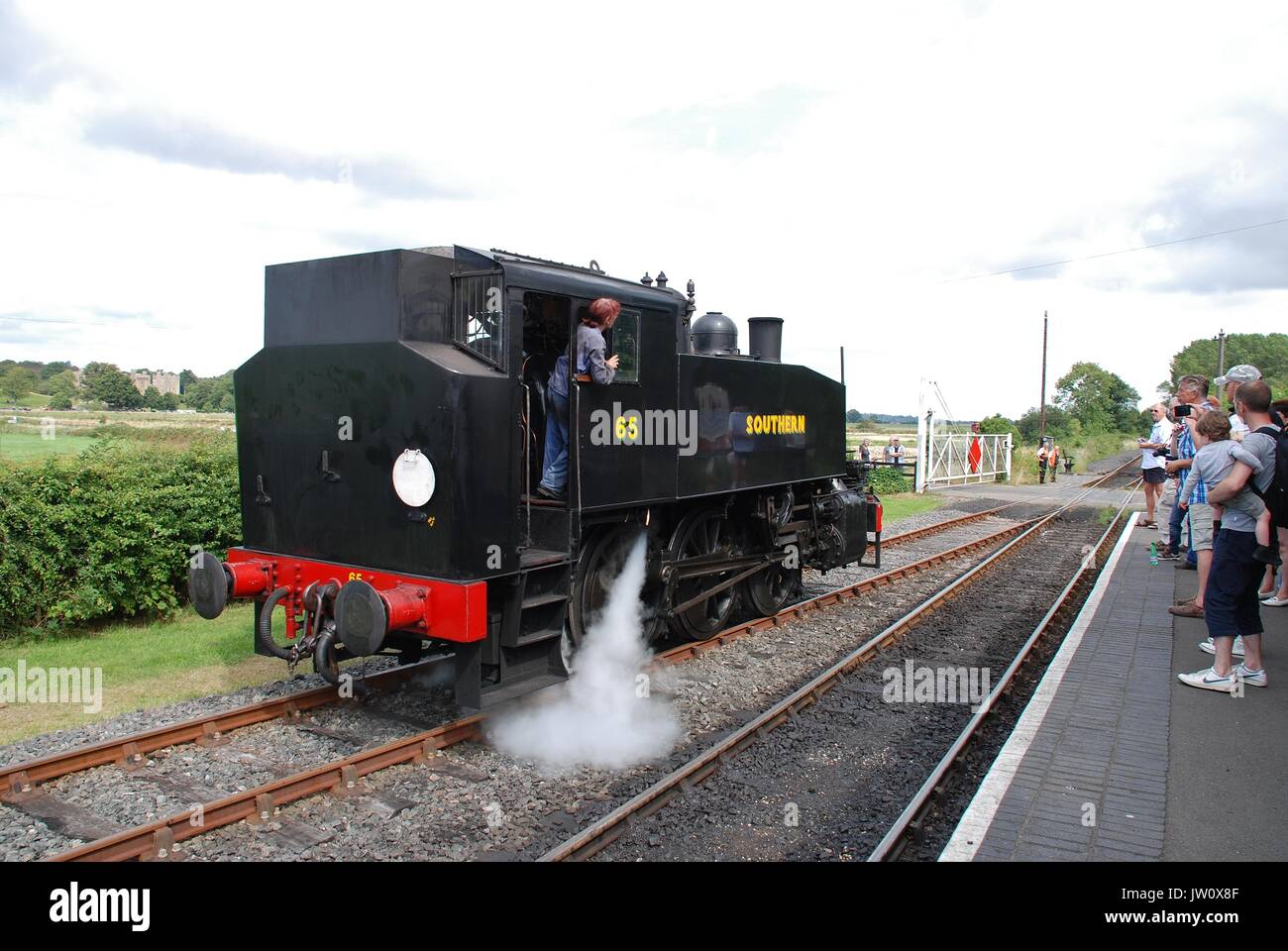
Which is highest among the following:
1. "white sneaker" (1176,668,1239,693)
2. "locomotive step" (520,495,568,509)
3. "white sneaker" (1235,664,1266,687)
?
"locomotive step" (520,495,568,509)

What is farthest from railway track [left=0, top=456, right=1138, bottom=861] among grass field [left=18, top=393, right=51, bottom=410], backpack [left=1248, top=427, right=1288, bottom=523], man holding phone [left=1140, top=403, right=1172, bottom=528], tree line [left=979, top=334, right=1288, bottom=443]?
tree line [left=979, top=334, right=1288, bottom=443]

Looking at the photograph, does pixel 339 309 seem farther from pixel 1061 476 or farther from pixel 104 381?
pixel 1061 476

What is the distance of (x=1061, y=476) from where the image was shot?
3578 cm

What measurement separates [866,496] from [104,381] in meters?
27.5

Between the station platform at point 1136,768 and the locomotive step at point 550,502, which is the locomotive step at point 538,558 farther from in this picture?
the station platform at point 1136,768

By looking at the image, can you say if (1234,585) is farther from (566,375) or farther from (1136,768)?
(566,375)

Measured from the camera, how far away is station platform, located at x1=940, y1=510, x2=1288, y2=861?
3.95 m

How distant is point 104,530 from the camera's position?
7.83m

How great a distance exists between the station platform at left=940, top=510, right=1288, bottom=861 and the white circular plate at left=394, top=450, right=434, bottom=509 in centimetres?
330

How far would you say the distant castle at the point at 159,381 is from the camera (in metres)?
31.8

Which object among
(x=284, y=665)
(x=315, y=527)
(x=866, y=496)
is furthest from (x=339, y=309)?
(x=866, y=496)

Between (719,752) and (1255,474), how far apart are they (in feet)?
13.3

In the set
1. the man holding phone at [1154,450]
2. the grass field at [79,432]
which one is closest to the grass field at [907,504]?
the man holding phone at [1154,450]

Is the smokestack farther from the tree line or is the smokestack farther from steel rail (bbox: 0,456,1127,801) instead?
the tree line
